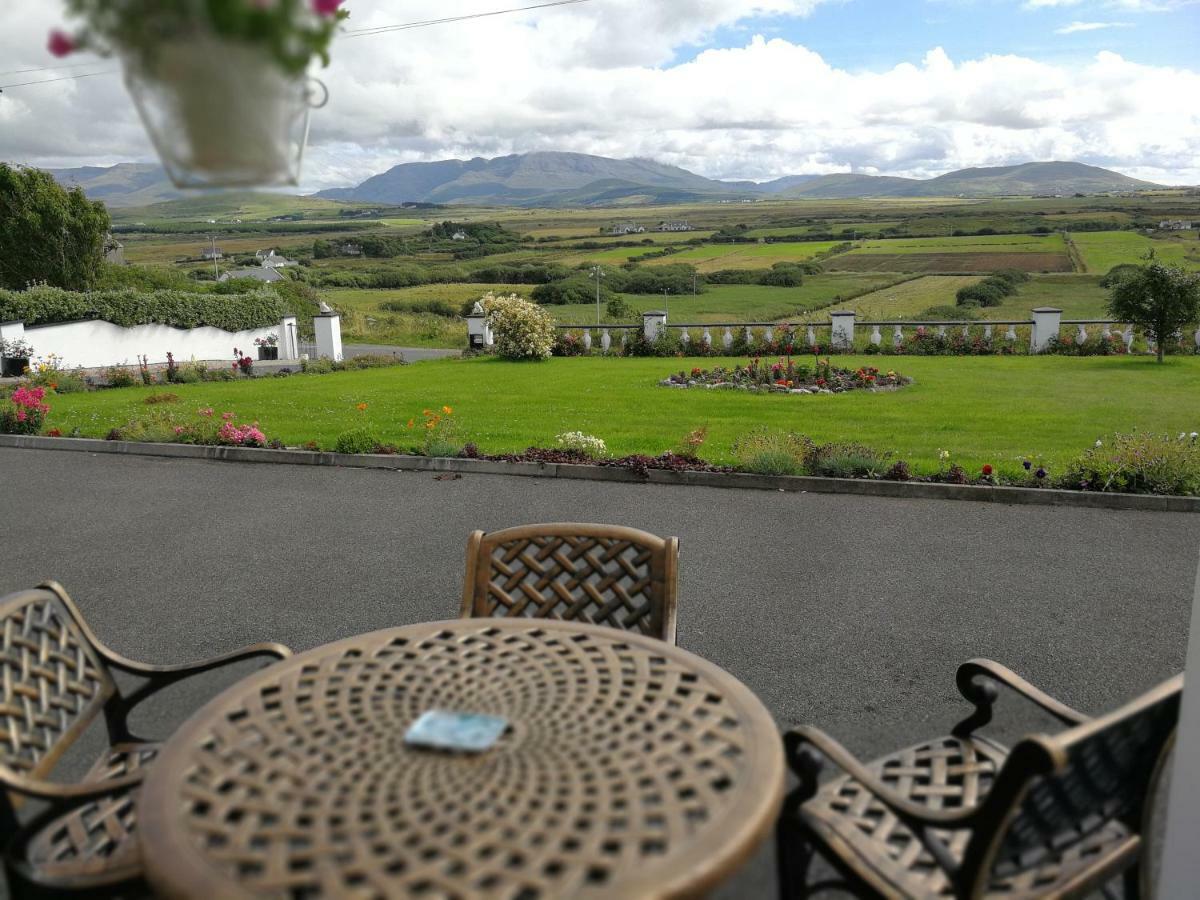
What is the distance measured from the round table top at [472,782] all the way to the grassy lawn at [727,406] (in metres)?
6.76

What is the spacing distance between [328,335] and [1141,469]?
2142 cm

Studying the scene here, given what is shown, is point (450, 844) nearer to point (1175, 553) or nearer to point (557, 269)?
point (1175, 553)

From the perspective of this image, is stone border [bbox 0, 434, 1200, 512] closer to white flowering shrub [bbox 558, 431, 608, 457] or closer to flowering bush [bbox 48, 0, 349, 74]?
white flowering shrub [bbox 558, 431, 608, 457]

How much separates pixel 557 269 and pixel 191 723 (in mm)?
58245

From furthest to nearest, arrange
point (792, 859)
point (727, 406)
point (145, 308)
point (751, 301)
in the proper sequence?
point (751, 301), point (145, 308), point (727, 406), point (792, 859)

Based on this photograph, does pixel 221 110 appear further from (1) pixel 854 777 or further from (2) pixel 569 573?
(2) pixel 569 573

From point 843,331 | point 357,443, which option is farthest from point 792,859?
point 843,331

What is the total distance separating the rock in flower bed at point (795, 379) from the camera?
1385 cm

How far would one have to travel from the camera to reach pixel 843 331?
62.2ft

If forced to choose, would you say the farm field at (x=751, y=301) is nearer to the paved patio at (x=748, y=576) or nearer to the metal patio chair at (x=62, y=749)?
the paved patio at (x=748, y=576)

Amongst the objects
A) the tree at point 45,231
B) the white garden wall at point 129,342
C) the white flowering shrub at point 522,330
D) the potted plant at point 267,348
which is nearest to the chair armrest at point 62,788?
the white flowering shrub at point 522,330

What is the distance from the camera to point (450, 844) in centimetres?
167

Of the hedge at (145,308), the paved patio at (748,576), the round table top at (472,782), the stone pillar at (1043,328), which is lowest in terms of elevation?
the paved patio at (748,576)

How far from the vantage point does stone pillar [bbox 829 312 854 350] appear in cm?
1886
